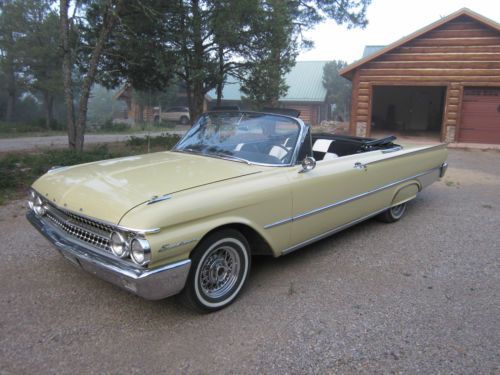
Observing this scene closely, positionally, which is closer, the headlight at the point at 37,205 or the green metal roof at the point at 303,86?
the headlight at the point at 37,205

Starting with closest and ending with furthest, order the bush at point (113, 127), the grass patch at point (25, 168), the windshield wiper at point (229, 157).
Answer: the windshield wiper at point (229, 157), the grass patch at point (25, 168), the bush at point (113, 127)

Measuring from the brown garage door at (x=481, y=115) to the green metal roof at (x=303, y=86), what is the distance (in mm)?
18380

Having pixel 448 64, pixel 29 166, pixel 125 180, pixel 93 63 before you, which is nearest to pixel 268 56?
pixel 93 63

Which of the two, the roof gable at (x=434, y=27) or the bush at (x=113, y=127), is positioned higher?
the roof gable at (x=434, y=27)

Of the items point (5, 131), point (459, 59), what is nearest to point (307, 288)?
point (459, 59)

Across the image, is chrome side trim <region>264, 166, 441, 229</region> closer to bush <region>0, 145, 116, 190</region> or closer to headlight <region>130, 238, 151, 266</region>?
headlight <region>130, 238, 151, 266</region>

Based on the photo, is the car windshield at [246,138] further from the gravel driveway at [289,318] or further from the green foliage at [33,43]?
the green foliage at [33,43]

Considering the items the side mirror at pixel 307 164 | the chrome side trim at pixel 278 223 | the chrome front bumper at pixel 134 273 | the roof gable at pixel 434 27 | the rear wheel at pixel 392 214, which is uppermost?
the roof gable at pixel 434 27

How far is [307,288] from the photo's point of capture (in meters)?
3.53

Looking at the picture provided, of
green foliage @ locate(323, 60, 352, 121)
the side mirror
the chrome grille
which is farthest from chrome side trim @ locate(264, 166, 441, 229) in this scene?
green foliage @ locate(323, 60, 352, 121)

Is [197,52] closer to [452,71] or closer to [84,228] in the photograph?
[84,228]

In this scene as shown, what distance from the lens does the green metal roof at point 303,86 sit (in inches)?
1324

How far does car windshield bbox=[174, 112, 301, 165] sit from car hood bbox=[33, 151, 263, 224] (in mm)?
195

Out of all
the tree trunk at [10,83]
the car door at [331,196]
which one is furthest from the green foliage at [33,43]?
the car door at [331,196]
